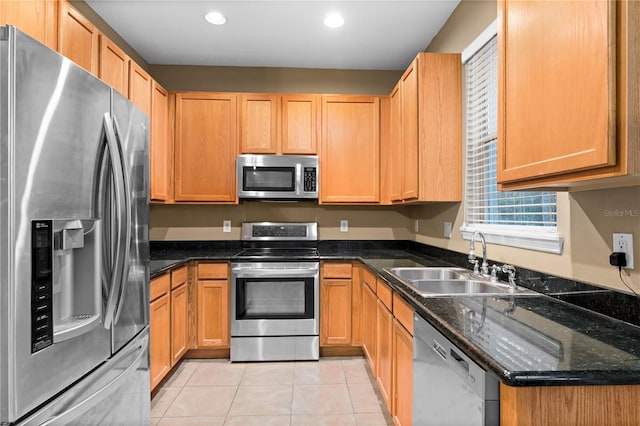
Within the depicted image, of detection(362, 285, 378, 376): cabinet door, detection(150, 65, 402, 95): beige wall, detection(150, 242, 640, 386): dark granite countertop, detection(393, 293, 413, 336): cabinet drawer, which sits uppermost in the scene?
detection(150, 65, 402, 95): beige wall

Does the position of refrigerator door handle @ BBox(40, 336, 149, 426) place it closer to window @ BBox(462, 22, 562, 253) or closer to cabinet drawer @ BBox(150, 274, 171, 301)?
cabinet drawer @ BBox(150, 274, 171, 301)

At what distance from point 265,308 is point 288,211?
1.05 metres

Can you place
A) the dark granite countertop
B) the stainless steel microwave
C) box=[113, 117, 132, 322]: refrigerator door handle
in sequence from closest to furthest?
the dark granite countertop < box=[113, 117, 132, 322]: refrigerator door handle < the stainless steel microwave

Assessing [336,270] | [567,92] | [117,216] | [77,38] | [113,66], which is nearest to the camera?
[567,92]

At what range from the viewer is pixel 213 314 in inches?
124

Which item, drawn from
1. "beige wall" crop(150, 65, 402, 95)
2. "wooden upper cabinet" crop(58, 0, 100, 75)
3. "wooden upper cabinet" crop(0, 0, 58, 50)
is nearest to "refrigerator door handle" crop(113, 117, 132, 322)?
"wooden upper cabinet" crop(0, 0, 58, 50)

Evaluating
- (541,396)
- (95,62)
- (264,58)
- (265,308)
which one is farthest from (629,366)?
(264,58)

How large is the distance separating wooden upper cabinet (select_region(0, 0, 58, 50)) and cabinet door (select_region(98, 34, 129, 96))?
0.44 metres

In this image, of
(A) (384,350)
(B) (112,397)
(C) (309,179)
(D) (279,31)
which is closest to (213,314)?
(C) (309,179)

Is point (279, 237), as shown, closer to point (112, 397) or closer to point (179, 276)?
point (179, 276)

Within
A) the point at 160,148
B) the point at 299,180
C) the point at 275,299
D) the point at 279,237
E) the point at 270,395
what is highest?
the point at 160,148

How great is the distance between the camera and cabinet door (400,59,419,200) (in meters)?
2.62

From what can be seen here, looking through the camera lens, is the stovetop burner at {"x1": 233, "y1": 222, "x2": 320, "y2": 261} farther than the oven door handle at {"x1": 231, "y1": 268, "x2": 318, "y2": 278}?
Yes

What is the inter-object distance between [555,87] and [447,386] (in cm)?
103
